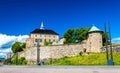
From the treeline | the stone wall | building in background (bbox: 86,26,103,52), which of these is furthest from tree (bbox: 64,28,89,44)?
building in background (bbox: 86,26,103,52)

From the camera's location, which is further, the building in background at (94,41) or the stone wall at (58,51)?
the stone wall at (58,51)

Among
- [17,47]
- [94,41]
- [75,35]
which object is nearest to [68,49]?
[94,41]

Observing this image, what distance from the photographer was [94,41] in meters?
68.3

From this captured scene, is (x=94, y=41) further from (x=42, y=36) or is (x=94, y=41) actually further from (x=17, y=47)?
(x=42, y=36)

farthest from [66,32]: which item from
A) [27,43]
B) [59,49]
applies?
[27,43]

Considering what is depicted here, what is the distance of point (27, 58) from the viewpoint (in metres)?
77.9

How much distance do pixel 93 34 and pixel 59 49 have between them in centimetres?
1222

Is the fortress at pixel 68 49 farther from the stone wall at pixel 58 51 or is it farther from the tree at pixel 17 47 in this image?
the tree at pixel 17 47

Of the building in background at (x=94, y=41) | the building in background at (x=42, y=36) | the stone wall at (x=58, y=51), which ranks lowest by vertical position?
the stone wall at (x=58, y=51)

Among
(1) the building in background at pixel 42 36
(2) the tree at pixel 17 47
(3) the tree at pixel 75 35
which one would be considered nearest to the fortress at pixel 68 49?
(3) the tree at pixel 75 35

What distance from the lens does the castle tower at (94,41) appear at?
223 ft

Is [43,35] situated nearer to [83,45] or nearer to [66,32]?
[66,32]

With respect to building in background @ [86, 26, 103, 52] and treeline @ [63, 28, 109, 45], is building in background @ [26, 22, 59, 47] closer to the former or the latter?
treeline @ [63, 28, 109, 45]

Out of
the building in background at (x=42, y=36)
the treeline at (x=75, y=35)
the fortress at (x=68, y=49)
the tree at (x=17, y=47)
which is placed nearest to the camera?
the fortress at (x=68, y=49)
